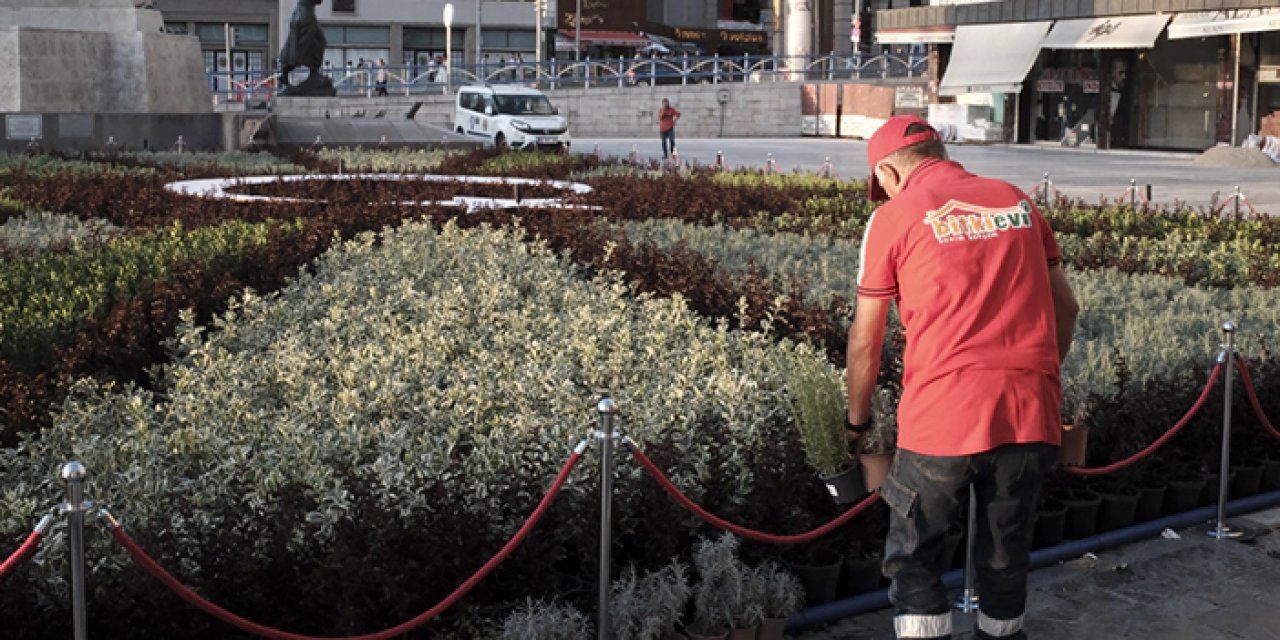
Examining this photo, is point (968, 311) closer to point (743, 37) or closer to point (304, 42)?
point (304, 42)

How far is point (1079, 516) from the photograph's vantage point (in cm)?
735

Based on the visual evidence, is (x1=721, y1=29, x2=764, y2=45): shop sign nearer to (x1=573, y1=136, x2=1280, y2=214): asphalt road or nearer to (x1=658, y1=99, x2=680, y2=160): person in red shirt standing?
(x1=573, y1=136, x2=1280, y2=214): asphalt road

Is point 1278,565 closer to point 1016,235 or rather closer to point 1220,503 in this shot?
point 1220,503

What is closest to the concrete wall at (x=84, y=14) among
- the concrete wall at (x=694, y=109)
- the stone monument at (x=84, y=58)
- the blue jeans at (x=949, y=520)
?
the stone monument at (x=84, y=58)

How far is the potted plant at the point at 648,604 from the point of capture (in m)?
5.40

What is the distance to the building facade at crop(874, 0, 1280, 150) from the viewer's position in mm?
40656

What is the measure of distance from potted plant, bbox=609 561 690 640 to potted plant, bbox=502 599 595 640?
13cm

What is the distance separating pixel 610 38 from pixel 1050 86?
38308 mm

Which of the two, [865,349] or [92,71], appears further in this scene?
[92,71]

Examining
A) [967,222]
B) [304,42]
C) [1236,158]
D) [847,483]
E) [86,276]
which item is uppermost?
[304,42]

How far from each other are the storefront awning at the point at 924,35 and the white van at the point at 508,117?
1497cm

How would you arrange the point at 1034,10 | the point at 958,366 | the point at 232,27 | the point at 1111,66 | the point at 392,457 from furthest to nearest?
the point at 232,27 < the point at 1034,10 < the point at 1111,66 < the point at 392,457 < the point at 958,366

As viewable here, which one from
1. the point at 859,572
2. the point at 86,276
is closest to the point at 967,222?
the point at 859,572

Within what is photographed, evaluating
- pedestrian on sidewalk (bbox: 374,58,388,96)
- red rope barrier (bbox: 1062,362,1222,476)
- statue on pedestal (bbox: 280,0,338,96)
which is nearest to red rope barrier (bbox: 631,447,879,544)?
red rope barrier (bbox: 1062,362,1222,476)
